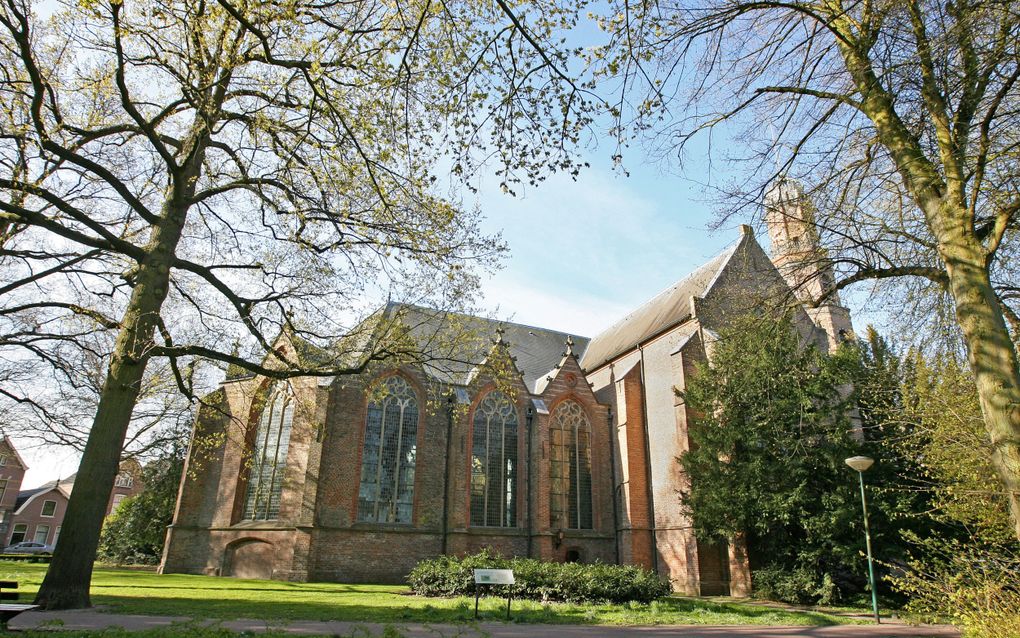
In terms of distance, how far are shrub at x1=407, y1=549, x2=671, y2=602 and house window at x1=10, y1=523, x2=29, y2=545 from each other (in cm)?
5724

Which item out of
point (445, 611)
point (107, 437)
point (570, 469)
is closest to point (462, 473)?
point (570, 469)

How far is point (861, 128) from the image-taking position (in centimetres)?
820

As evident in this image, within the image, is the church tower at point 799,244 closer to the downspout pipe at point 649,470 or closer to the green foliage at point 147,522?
the downspout pipe at point 649,470

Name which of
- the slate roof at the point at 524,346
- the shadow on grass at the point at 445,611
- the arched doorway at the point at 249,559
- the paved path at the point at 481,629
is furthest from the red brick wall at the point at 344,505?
the paved path at the point at 481,629

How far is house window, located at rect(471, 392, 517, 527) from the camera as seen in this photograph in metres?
24.0

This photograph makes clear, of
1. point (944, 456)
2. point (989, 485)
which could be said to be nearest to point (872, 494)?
point (944, 456)

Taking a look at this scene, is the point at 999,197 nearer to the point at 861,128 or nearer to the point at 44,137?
the point at 861,128

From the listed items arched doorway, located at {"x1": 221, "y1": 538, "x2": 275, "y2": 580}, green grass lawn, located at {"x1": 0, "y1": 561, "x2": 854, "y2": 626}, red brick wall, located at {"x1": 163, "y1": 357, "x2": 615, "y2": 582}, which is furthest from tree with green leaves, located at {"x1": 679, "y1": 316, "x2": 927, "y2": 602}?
arched doorway, located at {"x1": 221, "y1": 538, "x2": 275, "y2": 580}

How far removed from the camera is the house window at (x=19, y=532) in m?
53.2

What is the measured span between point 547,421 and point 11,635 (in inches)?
784

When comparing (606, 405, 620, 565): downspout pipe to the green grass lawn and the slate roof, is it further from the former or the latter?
the green grass lawn

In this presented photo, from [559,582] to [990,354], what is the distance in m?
11.1

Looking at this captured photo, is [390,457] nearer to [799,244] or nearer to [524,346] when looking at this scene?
[524,346]

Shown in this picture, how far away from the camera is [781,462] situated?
→ 58.3 ft
